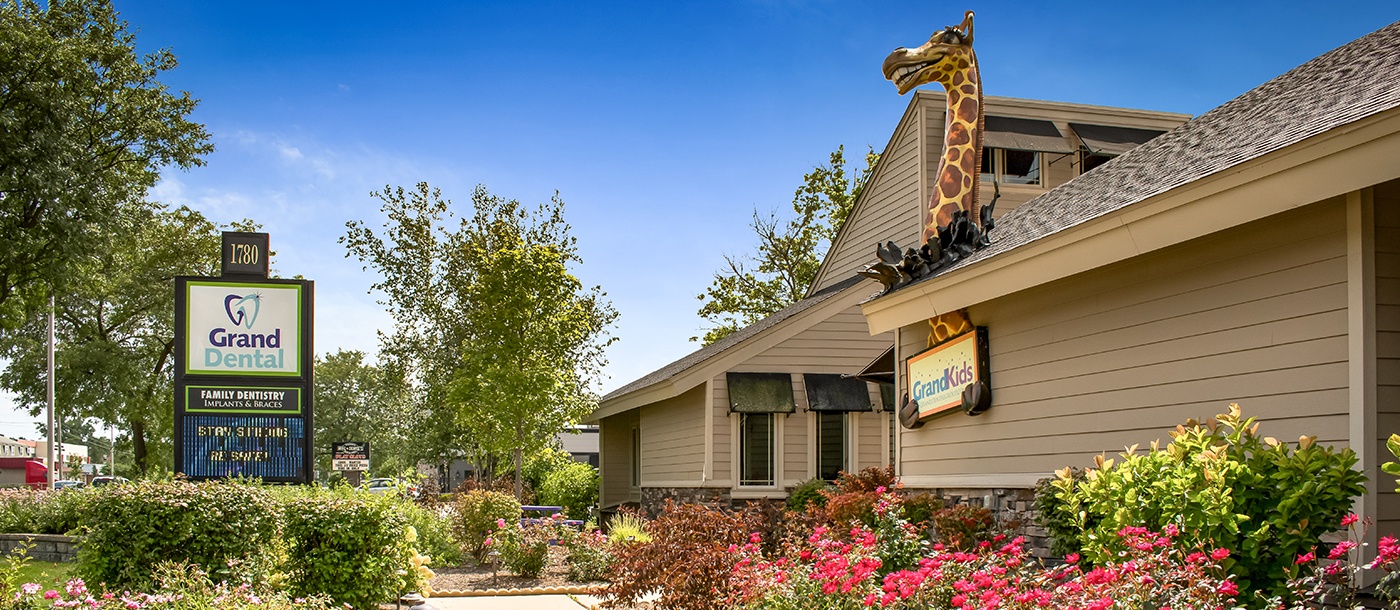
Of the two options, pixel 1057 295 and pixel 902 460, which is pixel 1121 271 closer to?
pixel 1057 295

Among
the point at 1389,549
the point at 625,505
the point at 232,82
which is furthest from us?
the point at 625,505

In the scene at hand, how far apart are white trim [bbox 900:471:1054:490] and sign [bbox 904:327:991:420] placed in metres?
0.63

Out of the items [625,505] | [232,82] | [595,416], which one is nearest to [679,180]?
[595,416]

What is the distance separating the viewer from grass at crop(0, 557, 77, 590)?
12.4 m

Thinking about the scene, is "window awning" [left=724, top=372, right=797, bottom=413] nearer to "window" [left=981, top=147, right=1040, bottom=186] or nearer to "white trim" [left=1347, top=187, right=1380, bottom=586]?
"window" [left=981, top=147, right=1040, bottom=186]

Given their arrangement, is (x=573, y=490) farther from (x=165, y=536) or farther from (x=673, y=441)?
(x=165, y=536)

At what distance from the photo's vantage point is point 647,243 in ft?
89.9

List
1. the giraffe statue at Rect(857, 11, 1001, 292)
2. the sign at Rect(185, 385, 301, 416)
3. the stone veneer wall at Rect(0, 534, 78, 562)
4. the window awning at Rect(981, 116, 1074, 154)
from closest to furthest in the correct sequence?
1. the giraffe statue at Rect(857, 11, 1001, 292)
2. the sign at Rect(185, 385, 301, 416)
3. the stone veneer wall at Rect(0, 534, 78, 562)
4. the window awning at Rect(981, 116, 1074, 154)

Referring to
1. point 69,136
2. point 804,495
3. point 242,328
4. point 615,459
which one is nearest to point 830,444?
point 804,495

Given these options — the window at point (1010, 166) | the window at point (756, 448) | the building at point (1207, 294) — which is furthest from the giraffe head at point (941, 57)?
the window at point (756, 448)

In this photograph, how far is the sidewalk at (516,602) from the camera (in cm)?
1178

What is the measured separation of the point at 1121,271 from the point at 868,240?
1109cm

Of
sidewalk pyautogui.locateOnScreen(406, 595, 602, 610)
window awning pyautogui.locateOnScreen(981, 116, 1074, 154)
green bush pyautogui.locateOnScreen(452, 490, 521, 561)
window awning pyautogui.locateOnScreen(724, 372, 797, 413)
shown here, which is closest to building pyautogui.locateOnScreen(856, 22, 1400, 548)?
sidewalk pyautogui.locateOnScreen(406, 595, 602, 610)

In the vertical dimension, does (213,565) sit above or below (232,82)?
below
